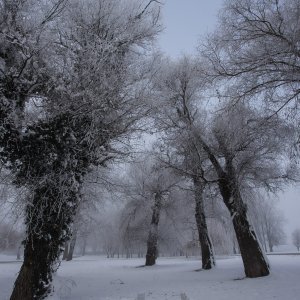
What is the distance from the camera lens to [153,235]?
72.6 ft

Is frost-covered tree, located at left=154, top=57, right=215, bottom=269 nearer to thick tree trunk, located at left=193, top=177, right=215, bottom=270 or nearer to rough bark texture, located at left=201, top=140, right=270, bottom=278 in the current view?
rough bark texture, located at left=201, top=140, right=270, bottom=278

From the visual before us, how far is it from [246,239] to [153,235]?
11.3 m

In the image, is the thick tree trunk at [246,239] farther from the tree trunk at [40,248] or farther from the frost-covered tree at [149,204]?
the frost-covered tree at [149,204]

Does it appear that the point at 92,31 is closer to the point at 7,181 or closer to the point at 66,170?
the point at 66,170

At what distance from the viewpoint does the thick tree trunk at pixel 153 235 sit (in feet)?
72.8

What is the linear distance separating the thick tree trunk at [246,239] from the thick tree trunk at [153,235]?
11.0 metres

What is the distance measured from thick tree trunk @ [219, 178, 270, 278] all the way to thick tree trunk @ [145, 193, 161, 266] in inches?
434

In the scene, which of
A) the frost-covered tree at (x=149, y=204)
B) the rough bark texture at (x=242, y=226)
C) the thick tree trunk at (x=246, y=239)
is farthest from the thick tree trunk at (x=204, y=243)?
the frost-covered tree at (x=149, y=204)

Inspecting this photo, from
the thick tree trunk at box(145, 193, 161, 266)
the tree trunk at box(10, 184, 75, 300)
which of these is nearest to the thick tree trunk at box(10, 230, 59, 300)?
the tree trunk at box(10, 184, 75, 300)

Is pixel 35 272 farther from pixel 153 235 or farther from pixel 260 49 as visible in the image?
pixel 153 235

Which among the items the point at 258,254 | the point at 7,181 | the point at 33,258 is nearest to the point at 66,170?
the point at 7,181

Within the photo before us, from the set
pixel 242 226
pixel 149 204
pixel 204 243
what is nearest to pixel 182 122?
pixel 242 226

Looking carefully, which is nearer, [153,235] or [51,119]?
[51,119]

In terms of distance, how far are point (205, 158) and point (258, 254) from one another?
4.30m
